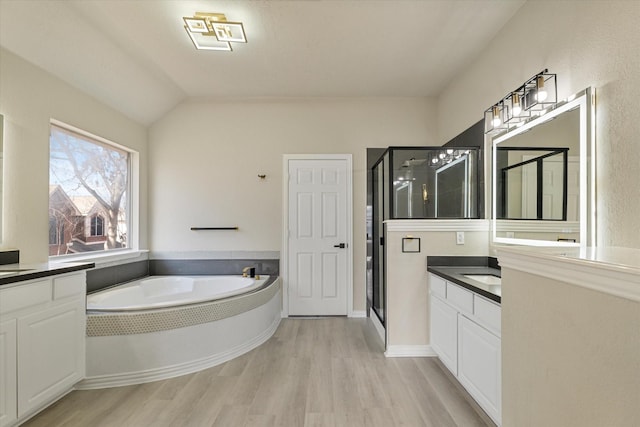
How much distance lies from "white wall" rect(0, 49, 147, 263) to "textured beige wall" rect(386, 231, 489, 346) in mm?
2831

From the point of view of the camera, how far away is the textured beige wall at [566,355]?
2.19ft

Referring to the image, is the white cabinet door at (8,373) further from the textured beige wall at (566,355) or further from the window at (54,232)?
the textured beige wall at (566,355)

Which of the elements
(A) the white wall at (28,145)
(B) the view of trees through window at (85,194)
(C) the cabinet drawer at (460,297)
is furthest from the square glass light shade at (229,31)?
(C) the cabinet drawer at (460,297)

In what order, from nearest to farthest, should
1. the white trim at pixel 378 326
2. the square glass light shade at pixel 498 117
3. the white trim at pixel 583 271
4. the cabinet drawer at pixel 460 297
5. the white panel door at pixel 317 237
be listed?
the white trim at pixel 583 271, the cabinet drawer at pixel 460 297, the square glass light shade at pixel 498 117, the white trim at pixel 378 326, the white panel door at pixel 317 237

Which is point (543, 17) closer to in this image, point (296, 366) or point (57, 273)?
Result: point (296, 366)

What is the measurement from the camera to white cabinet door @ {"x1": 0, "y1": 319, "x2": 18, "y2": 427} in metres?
1.55

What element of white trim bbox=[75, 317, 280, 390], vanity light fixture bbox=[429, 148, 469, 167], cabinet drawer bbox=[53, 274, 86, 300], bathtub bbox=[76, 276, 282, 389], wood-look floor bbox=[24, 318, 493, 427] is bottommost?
wood-look floor bbox=[24, 318, 493, 427]

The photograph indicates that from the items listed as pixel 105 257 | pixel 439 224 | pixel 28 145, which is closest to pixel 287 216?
pixel 439 224

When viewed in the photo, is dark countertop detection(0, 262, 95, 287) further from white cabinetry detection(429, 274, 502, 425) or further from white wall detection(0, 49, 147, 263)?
white cabinetry detection(429, 274, 502, 425)

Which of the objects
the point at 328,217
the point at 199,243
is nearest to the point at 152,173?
the point at 199,243

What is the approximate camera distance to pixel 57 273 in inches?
73.3

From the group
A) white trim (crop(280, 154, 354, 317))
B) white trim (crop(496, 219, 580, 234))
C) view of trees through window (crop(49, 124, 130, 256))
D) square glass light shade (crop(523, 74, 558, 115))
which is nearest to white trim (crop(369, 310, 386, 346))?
A: white trim (crop(280, 154, 354, 317))

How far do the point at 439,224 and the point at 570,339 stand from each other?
1.86 metres

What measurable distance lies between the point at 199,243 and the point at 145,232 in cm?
67
